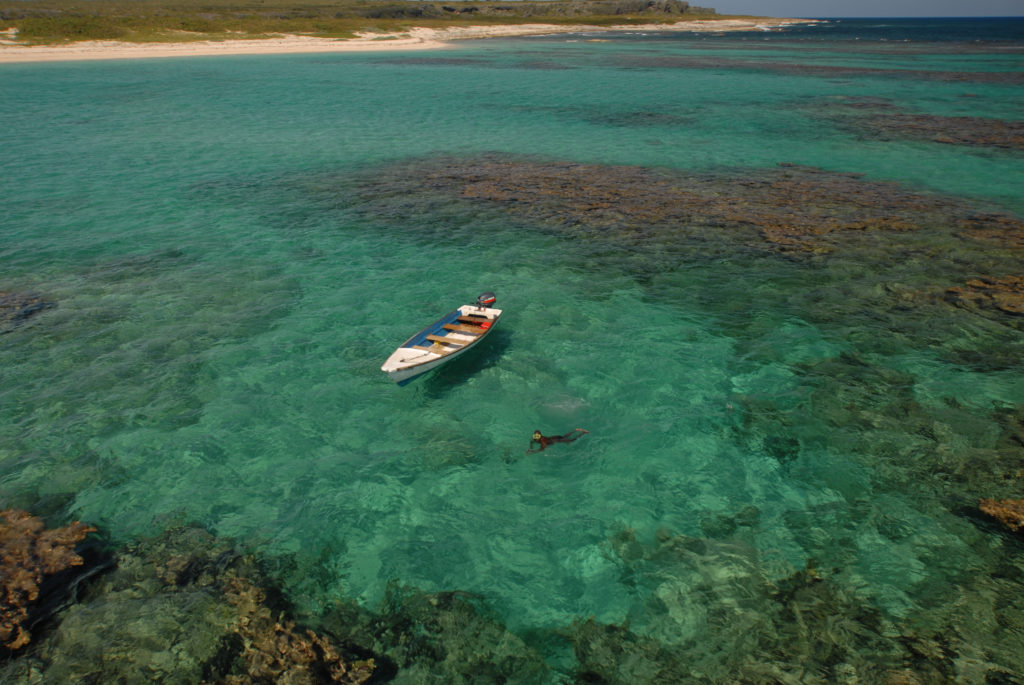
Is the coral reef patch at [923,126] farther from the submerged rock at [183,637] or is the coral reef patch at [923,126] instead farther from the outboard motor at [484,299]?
the submerged rock at [183,637]

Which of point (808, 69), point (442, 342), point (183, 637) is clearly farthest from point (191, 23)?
point (183, 637)

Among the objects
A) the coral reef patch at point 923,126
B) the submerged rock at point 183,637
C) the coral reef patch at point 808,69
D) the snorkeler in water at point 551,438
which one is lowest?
the submerged rock at point 183,637

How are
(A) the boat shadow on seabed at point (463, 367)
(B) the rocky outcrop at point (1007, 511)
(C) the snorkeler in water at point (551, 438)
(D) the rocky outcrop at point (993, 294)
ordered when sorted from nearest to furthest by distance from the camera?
(B) the rocky outcrop at point (1007, 511) → (C) the snorkeler in water at point (551, 438) → (A) the boat shadow on seabed at point (463, 367) → (D) the rocky outcrop at point (993, 294)

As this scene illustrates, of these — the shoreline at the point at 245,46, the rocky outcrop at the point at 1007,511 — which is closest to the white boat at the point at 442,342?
the rocky outcrop at the point at 1007,511

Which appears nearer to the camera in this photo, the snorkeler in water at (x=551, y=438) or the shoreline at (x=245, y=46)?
the snorkeler in water at (x=551, y=438)

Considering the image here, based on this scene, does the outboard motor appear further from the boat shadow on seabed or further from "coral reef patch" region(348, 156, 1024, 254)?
"coral reef patch" region(348, 156, 1024, 254)

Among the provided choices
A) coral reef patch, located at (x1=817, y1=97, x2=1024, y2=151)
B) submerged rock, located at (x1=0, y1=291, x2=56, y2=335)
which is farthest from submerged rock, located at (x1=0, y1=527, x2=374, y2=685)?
coral reef patch, located at (x1=817, y1=97, x2=1024, y2=151)

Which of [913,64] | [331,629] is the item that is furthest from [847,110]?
[331,629]
